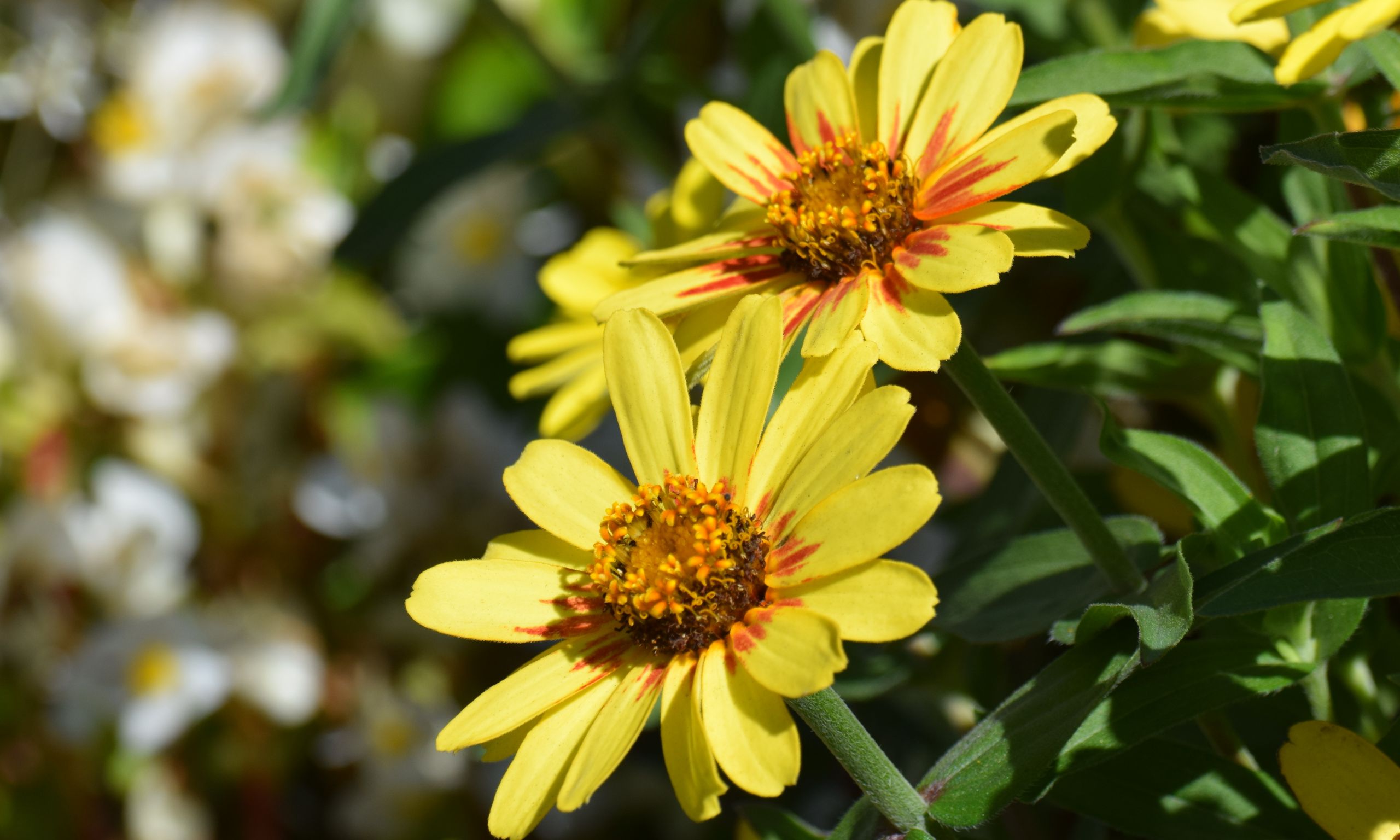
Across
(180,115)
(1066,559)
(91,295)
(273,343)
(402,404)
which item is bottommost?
(1066,559)

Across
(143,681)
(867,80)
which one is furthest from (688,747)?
(143,681)

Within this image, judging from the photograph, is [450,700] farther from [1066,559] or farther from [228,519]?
[1066,559]

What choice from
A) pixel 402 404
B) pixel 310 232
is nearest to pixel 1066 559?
pixel 402 404

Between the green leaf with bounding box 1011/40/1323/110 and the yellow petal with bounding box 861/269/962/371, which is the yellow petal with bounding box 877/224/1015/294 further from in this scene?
the green leaf with bounding box 1011/40/1323/110

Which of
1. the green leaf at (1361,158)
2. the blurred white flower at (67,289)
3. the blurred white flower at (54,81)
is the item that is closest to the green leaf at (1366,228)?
the green leaf at (1361,158)

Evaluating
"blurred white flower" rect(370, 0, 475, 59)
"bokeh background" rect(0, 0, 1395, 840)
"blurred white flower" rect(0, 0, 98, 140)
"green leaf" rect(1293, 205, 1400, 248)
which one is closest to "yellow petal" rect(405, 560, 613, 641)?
"green leaf" rect(1293, 205, 1400, 248)
